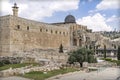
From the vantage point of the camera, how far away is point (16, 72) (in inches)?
818

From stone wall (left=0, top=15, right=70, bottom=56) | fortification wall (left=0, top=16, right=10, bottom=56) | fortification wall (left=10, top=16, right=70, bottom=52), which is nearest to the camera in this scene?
fortification wall (left=0, top=16, right=10, bottom=56)

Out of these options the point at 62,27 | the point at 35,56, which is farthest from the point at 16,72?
the point at 62,27

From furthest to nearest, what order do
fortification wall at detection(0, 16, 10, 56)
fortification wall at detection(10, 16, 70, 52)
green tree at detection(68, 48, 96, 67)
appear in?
fortification wall at detection(10, 16, 70, 52) < fortification wall at detection(0, 16, 10, 56) < green tree at detection(68, 48, 96, 67)

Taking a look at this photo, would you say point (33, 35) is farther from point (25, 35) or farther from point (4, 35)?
point (4, 35)

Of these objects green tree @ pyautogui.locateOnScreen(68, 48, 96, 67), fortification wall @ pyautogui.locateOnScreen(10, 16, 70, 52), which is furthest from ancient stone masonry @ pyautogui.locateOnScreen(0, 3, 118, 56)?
green tree @ pyautogui.locateOnScreen(68, 48, 96, 67)

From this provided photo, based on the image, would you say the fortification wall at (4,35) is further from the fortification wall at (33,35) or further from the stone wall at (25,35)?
the fortification wall at (33,35)

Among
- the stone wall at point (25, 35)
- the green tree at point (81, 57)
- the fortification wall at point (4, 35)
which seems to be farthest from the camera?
the stone wall at point (25, 35)

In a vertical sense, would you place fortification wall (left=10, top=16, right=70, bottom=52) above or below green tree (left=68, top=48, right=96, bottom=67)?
above

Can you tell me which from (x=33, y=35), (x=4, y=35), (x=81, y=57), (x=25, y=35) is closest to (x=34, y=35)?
(x=33, y=35)

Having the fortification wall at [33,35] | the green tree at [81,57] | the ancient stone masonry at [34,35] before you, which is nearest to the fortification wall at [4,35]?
the ancient stone masonry at [34,35]

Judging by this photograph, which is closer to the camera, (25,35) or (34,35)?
(25,35)

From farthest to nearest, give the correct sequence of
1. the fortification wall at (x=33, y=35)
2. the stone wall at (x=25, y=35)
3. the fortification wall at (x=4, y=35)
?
the fortification wall at (x=33, y=35) → the stone wall at (x=25, y=35) → the fortification wall at (x=4, y=35)

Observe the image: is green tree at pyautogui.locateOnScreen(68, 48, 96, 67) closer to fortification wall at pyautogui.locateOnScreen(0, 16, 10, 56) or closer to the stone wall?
the stone wall

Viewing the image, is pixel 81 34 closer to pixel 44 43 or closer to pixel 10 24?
pixel 44 43
